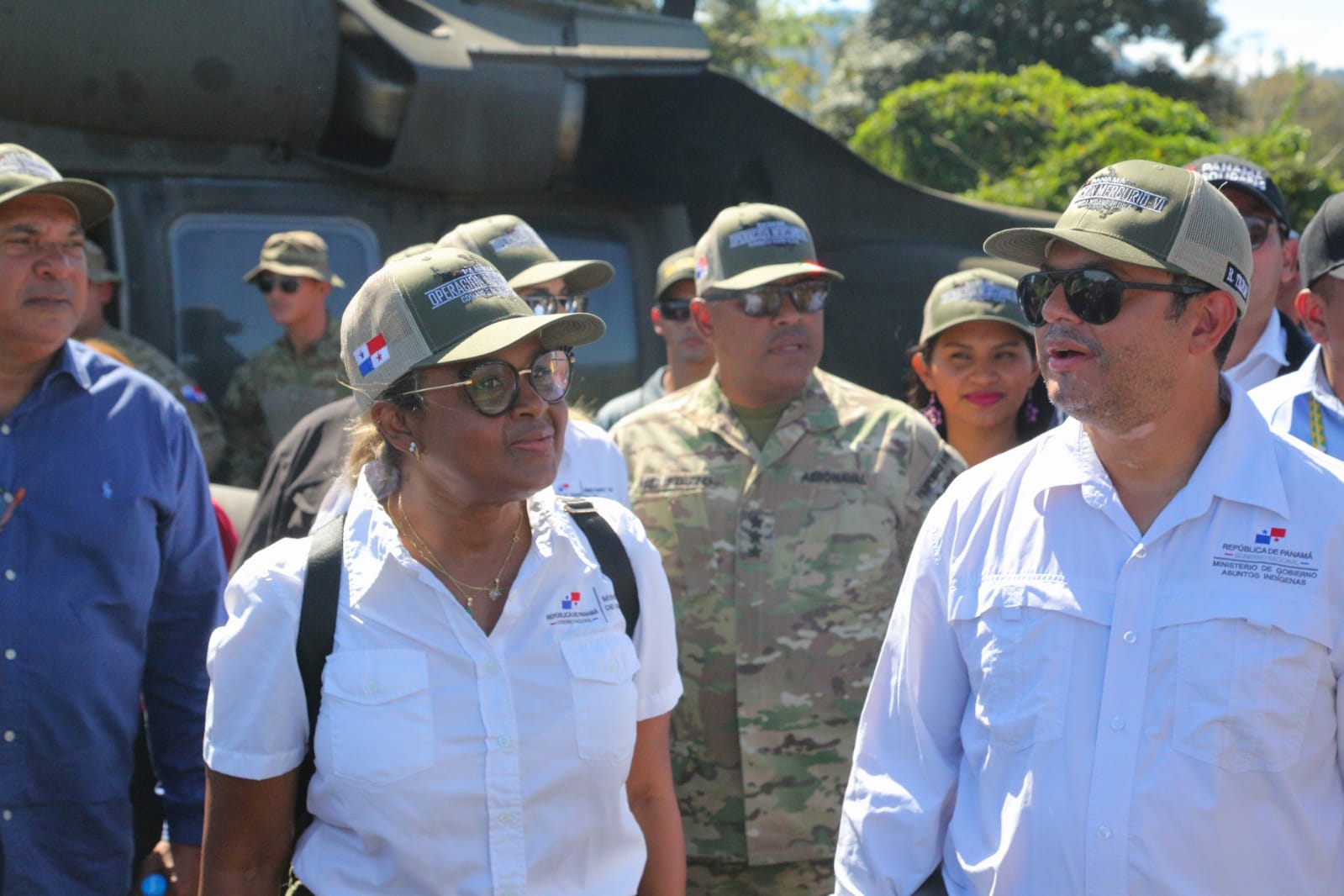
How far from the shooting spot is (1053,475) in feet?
7.65

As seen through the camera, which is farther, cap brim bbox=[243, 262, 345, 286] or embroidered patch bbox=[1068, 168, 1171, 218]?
cap brim bbox=[243, 262, 345, 286]

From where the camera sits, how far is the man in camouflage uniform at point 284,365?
16.5ft

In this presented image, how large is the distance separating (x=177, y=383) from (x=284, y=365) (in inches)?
17.7

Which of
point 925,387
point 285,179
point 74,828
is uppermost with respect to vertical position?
point 285,179

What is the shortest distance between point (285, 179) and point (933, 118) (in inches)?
325

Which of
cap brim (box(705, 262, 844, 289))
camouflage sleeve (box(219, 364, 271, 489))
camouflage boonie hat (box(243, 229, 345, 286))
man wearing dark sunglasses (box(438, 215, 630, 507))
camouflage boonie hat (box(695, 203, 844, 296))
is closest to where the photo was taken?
man wearing dark sunglasses (box(438, 215, 630, 507))

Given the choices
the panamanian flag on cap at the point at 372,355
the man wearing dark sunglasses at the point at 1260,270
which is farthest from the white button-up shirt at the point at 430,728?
the man wearing dark sunglasses at the point at 1260,270

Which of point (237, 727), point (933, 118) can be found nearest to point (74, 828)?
point (237, 727)

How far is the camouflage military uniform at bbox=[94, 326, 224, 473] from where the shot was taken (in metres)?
4.73

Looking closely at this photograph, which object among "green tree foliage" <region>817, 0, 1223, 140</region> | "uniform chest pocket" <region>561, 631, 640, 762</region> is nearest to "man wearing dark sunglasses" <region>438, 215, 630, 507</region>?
"uniform chest pocket" <region>561, 631, 640, 762</region>

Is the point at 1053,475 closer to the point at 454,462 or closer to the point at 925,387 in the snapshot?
the point at 454,462

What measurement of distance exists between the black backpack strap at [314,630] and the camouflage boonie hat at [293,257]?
2.86 meters

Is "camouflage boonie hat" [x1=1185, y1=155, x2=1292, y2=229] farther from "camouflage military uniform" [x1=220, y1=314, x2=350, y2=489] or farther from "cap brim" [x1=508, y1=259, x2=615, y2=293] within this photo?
"camouflage military uniform" [x1=220, y1=314, x2=350, y2=489]

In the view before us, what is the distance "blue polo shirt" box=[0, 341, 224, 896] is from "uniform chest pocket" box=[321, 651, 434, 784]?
1.04m
